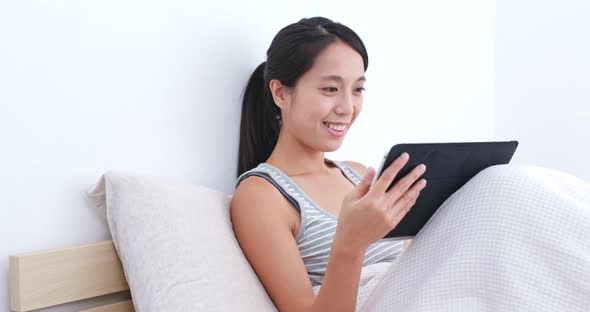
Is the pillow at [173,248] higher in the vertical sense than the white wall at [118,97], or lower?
lower

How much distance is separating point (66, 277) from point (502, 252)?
0.80 m

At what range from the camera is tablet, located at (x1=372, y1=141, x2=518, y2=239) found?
1.16 metres

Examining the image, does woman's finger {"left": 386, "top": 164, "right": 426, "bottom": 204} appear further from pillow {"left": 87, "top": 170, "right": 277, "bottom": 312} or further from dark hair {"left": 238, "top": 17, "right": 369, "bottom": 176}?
dark hair {"left": 238, "top": 17, "right": 369, "bottom": 176}

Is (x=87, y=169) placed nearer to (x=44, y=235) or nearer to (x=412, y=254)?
(x=44, y=235)

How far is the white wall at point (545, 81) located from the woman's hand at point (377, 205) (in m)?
1.69

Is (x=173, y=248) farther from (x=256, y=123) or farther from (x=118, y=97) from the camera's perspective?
(x=256, y=123)

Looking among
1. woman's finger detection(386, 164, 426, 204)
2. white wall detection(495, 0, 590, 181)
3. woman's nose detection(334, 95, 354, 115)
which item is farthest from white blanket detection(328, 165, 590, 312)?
white wall detection(495, 0, 590, 181)

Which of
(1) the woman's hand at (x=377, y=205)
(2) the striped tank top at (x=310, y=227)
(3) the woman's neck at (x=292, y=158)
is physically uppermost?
(1) the woman's hand at (x=377, y=205)

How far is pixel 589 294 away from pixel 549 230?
0.12m

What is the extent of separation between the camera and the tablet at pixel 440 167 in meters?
1.16

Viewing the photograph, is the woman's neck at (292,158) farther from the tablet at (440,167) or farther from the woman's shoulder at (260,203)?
the tablet at (440,167)

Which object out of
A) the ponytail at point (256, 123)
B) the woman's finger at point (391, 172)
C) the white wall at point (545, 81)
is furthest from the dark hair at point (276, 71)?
the white wall at point (545, 81)

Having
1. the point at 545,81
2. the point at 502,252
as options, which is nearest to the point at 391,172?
the point at 502,252

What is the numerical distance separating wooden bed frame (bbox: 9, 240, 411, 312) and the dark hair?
0.45 meters
